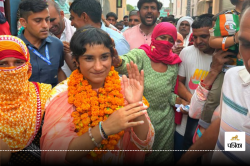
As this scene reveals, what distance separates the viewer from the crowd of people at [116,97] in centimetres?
149

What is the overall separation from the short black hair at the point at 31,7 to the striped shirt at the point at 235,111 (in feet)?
7.01

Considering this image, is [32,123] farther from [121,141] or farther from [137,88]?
[137,88]

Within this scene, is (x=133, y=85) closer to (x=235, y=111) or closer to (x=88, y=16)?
(x=235, y=111)

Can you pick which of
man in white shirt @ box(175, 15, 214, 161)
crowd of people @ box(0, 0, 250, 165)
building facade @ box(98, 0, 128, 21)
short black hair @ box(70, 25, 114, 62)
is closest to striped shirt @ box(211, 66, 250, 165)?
crowd of people @ box(0, 0, 250, 165)

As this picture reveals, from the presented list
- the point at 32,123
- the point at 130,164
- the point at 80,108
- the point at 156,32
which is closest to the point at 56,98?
the point at 80,108

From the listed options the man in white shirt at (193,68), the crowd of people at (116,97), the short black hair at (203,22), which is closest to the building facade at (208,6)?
the short black hair at (203,22)

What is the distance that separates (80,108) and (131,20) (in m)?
5.92

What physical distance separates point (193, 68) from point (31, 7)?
2012mm

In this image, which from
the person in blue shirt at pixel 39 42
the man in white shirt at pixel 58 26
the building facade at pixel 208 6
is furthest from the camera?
Result: the building facade at pixel 208 6

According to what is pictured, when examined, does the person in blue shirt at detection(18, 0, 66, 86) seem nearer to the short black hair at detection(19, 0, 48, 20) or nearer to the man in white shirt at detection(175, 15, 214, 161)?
the short black hair at detection(19, 0, 48, 20)

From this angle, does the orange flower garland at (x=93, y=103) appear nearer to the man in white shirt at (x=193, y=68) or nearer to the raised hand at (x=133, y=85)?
the raised hand at (x=133, y=85)

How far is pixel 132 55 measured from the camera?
109 inches

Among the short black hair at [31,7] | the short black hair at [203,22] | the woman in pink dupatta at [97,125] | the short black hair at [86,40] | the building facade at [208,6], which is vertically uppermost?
the building facade at [208,6]

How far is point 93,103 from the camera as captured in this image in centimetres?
181
